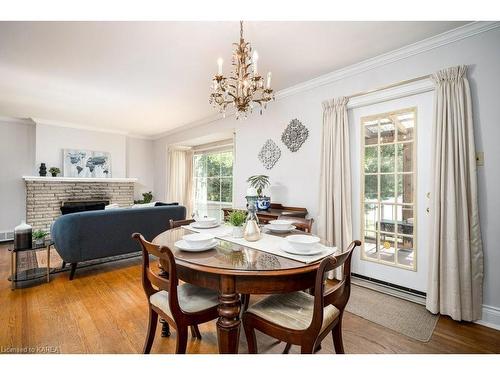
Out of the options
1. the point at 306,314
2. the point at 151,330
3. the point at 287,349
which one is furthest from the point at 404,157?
the point at 151,330

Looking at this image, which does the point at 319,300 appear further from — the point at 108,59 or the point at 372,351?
the point at 108,59

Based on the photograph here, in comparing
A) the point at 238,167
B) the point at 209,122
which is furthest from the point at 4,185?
the point at 238,167

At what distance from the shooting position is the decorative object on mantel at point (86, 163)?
5.32 metres

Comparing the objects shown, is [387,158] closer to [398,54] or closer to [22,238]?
[398,54]

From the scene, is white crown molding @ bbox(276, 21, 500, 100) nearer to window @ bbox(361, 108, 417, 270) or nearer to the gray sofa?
window @ bbox(361, 108, 417, 270)

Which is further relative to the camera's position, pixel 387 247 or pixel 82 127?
Answer: pixel 82 127

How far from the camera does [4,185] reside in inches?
191

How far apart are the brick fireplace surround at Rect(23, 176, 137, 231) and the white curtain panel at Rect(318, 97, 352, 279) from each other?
195 inches

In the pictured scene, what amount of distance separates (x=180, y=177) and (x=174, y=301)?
5.18 meters

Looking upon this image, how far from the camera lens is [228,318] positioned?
1.22 metres

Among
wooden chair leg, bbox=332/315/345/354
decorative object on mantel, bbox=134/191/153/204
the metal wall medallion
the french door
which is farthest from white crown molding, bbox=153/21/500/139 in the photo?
decorative object on mantel, bbox=134/191/153/204

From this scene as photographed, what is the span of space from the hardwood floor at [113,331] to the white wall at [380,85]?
529mm
